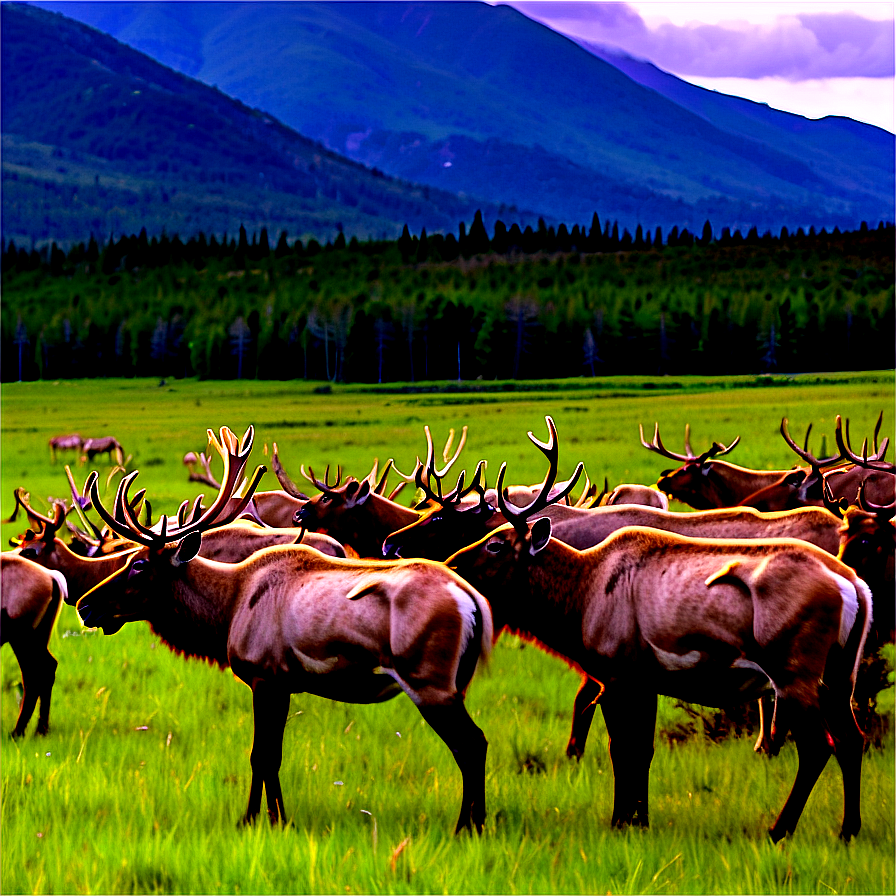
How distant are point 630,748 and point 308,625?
7.37ft


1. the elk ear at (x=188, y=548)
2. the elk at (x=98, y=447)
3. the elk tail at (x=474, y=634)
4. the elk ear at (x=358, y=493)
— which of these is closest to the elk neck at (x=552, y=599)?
the elk tail at (x=474, y=634)

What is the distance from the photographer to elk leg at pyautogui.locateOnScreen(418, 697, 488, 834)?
670 cm

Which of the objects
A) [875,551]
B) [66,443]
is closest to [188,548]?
[875,551]

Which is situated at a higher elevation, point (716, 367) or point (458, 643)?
point (716, 367)

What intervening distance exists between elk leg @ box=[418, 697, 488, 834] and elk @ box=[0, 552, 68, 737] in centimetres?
453

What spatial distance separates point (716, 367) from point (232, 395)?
5143 cm

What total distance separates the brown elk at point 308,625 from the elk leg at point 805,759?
6.27 feet

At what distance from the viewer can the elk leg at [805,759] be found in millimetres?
6564

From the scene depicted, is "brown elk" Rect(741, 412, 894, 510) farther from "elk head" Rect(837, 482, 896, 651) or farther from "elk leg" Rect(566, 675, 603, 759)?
"elk leg" Rect(566, 675, 603, 759)

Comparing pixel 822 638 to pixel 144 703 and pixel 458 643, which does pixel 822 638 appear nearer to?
pixel 458 643

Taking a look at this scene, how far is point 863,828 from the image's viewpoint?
694 centimetres

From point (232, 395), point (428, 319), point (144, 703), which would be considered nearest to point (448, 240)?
point (428, 319)

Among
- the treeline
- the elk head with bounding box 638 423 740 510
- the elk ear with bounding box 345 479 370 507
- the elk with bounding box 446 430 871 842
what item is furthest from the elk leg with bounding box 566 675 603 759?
the treeline

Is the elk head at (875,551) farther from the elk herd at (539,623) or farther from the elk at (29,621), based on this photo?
the elk at (29,621)
